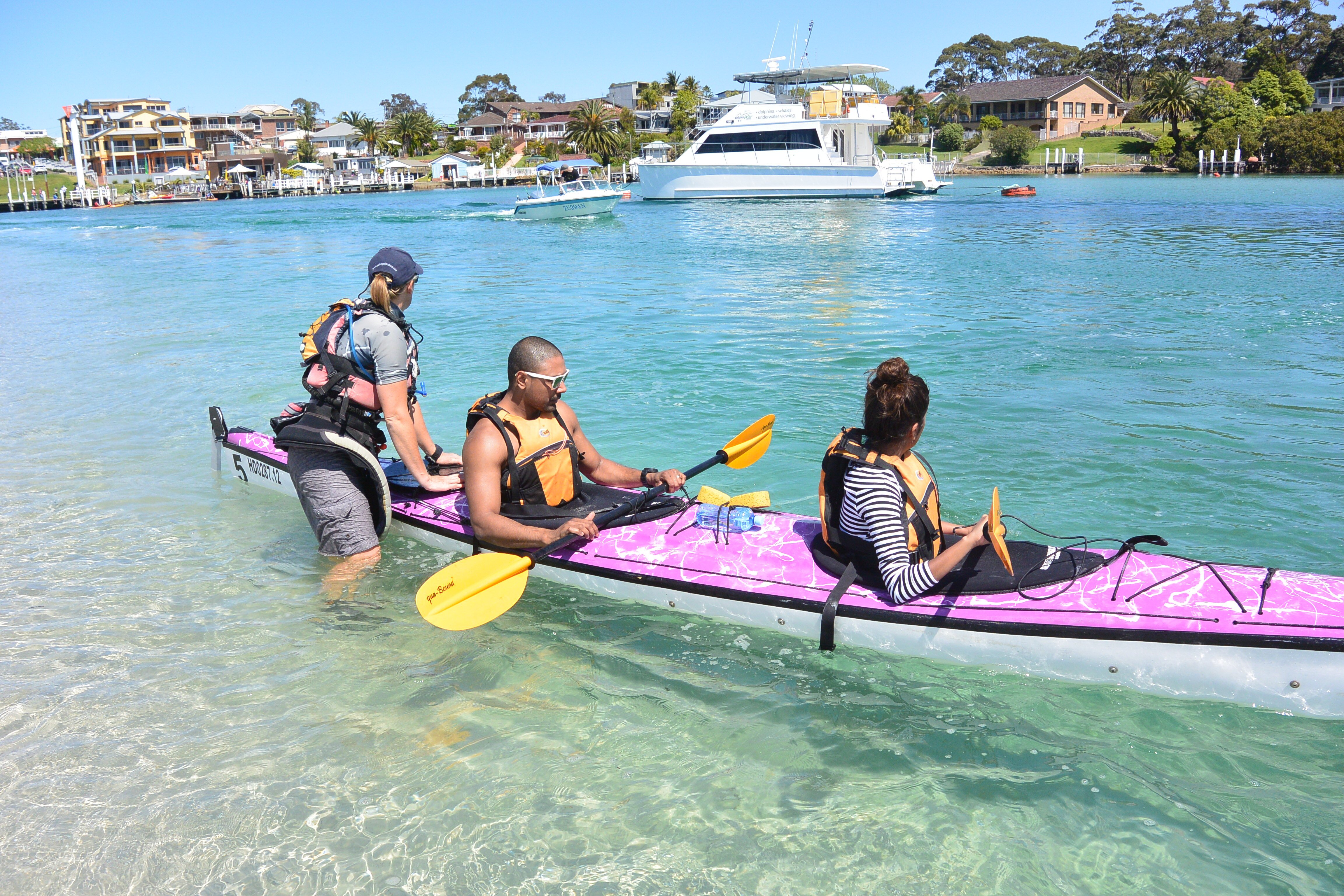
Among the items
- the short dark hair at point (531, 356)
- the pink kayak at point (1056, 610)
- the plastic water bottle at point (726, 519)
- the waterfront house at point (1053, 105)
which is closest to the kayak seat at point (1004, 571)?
the pink kayak at point (1056, 610)

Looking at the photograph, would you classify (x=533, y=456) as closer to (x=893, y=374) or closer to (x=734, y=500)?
(x=734, y=500)

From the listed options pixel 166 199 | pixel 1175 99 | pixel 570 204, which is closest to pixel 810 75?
pixel 570 204

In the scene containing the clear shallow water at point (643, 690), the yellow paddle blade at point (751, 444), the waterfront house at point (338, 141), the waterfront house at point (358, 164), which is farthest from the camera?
the waterfront house at point (338, 141)

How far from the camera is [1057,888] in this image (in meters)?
3.21

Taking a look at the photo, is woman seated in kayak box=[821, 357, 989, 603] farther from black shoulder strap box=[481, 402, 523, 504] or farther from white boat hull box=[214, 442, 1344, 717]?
black shoulder strap box=[481, 402, 523, 504]

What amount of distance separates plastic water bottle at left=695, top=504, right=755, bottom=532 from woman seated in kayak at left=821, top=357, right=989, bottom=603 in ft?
2.34

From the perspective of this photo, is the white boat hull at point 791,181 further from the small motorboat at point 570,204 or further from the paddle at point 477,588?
the paddle at point 477,588

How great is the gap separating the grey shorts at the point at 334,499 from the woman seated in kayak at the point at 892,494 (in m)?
2.68

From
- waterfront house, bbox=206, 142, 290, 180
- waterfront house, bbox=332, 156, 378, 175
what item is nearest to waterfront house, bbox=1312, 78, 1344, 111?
waterfront house, bbox=332, 156, 378, 175

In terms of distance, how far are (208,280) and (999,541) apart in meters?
23.0

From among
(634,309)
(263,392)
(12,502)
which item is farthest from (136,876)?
(634,309)

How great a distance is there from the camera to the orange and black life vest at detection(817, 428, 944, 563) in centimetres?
379

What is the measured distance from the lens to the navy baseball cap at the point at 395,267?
4.74 meters

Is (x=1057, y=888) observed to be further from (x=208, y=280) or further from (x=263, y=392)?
(x=208, y=280)
